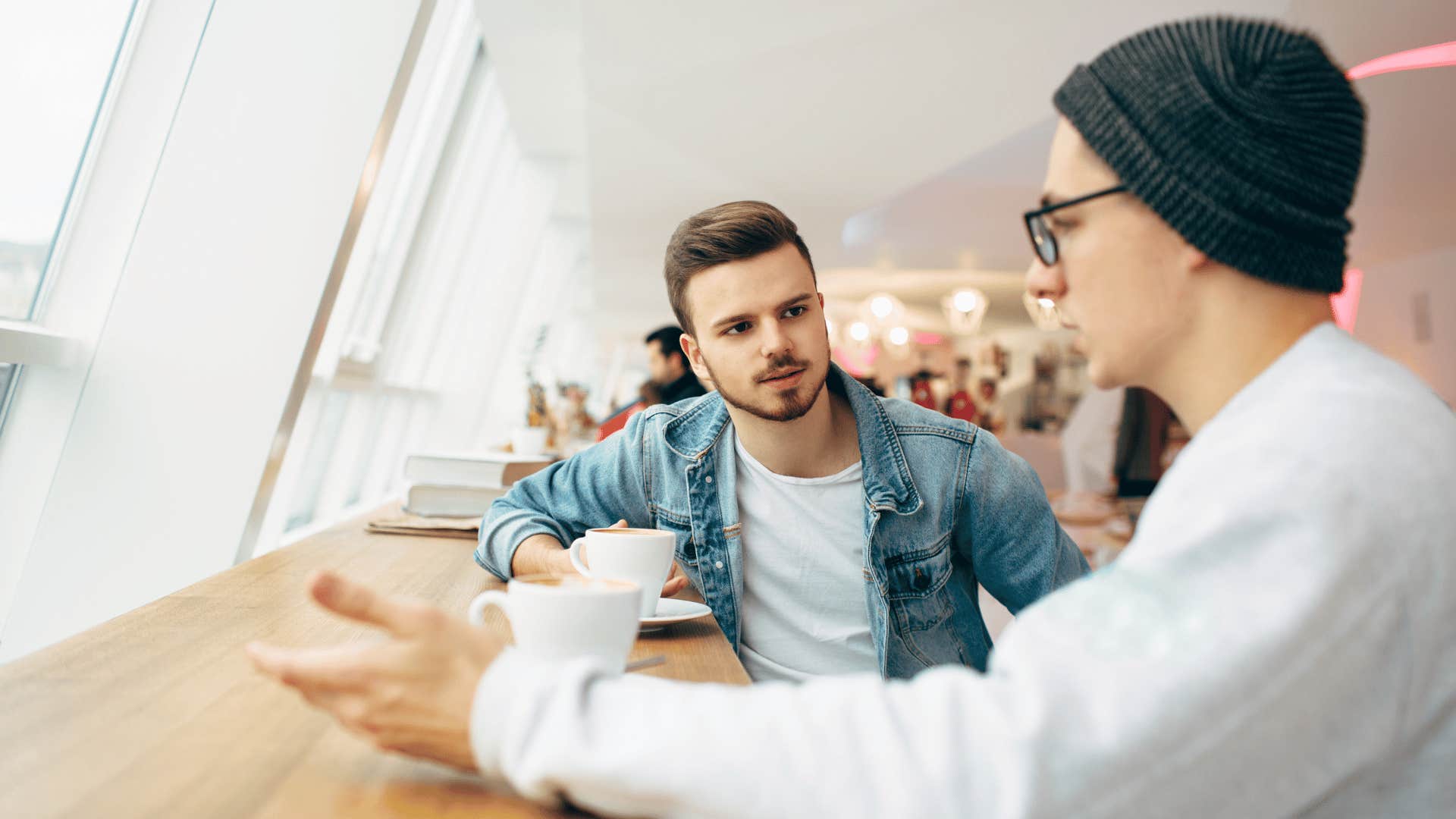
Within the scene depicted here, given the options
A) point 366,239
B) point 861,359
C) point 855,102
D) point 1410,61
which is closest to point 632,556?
point 366,239

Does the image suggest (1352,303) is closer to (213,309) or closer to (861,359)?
(861,359)

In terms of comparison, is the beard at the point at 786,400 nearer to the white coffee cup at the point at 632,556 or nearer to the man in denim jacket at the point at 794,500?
the man in denim jacket at the point at 794,500

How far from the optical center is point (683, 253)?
71.9 inches

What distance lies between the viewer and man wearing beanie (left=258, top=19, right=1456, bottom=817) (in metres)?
0.54

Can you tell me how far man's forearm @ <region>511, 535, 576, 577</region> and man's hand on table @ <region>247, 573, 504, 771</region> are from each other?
2.33 feet

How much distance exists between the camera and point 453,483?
2.47m

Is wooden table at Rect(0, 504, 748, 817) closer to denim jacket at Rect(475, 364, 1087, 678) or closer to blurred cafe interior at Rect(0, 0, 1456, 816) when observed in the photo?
blurred cafe interior at Rect(0, 0, 1456, 816)

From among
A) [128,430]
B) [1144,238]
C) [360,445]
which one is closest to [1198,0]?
[1144,238]

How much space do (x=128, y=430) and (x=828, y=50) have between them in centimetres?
339

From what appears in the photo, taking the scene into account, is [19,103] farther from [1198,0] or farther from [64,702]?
[1198,0]

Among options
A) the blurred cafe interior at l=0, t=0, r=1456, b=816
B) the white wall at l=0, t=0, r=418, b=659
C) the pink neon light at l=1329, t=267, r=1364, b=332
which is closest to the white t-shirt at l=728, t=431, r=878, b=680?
the blurred cafe interior at l=0, t=0, r=1456, b=816

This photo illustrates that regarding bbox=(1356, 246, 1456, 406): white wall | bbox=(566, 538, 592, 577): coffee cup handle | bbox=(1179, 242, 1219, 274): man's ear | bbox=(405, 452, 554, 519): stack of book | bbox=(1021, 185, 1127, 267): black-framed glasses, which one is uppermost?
bbox=(1356, 246, 1456, 406): white wall

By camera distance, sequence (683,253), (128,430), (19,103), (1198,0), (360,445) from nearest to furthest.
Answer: (683,253)
(19,103)
(128,430)
(1198,0)
(360,445)

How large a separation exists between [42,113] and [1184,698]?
250cm
